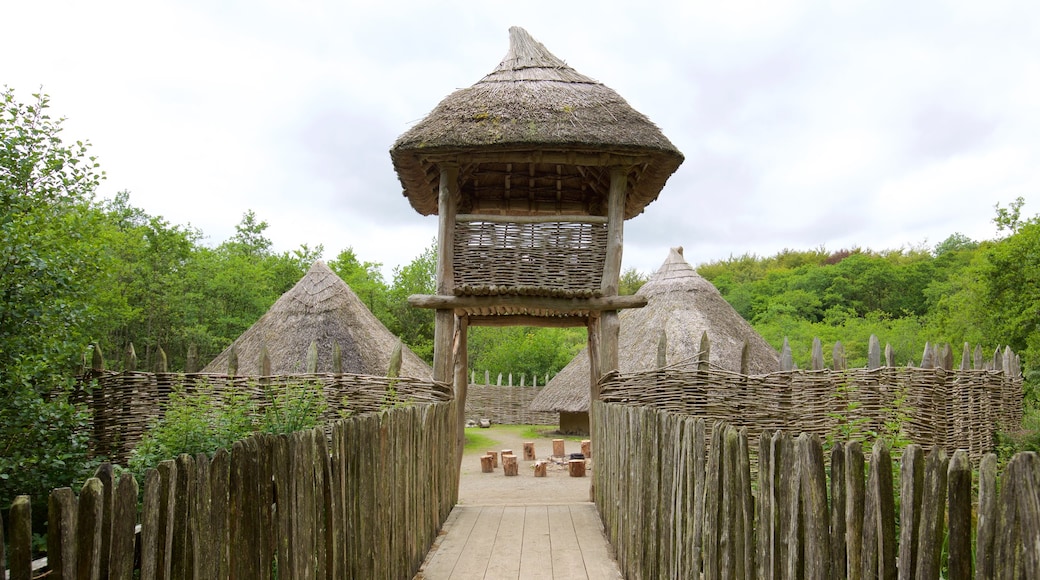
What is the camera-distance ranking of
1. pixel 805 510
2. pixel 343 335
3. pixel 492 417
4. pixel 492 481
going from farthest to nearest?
1. pixel 492 417
2. pixel 343 335
3. pixel 492 481
4. pixel 805 510

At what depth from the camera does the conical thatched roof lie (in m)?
16.8

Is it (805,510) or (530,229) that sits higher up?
(530,229)

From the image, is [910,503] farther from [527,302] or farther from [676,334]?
[676,334]

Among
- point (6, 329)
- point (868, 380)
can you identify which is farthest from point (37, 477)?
point (868, 380)

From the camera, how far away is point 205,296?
26984mm

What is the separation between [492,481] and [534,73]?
7.25 m

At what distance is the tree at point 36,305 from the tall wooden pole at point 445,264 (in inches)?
152

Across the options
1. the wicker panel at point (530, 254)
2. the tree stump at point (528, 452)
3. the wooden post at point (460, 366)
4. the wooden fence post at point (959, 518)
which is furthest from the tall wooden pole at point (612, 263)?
the wooden fence post at point (959, 518)

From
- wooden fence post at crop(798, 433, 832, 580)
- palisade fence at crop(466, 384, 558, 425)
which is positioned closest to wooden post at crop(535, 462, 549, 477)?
wooden fence post at crop(798, 433, 832, 580)

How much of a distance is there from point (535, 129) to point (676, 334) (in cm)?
992

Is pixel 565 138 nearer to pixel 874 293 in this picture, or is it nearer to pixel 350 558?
pixel 350 558

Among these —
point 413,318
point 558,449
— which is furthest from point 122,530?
point 413,318

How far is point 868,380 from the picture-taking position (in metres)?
9.35

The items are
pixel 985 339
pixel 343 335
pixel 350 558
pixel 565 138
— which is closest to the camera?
pixel 350 558
